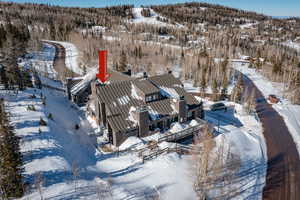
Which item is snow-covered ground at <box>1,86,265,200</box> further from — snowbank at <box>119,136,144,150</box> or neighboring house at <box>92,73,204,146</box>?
neighboring house at <box>92,73,204,146</box>

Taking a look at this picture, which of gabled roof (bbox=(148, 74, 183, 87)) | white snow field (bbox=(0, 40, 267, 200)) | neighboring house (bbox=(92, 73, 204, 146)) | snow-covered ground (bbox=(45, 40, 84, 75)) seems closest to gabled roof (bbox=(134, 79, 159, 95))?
neighboring house (bbox=(92, 73, 204, 146))

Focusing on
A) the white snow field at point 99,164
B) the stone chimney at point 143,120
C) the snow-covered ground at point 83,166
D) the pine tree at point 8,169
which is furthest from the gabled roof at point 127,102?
the pine tree at point 8,169

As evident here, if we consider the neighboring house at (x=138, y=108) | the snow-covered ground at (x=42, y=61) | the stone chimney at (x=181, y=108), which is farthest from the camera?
the snow-covered ground at (x=42, y=61)

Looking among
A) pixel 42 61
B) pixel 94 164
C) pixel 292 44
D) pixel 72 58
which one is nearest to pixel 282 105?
pixel 94 164

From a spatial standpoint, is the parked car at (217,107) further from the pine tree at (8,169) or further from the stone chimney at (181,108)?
the pine tree at (8,169)

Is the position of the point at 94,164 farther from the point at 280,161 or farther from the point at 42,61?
the point at 42,61
